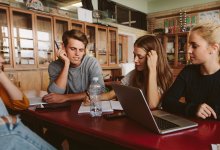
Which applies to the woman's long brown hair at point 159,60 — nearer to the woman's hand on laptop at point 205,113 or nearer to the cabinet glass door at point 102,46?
the woman's hand on laptop at point 205,113

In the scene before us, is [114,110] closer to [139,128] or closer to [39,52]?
[139,128]

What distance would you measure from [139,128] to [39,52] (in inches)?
109

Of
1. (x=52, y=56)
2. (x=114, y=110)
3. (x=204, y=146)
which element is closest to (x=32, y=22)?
(x=52, y=56)

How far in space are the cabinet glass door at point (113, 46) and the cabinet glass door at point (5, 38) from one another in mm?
2256

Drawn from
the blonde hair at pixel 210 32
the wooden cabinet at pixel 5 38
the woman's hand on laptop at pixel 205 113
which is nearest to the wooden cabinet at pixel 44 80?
the wooden cabinet at pixel 5 38

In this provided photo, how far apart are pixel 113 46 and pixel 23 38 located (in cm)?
217

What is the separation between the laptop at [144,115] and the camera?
79 cm

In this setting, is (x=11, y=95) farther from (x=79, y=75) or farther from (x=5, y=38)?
(x=5, y=38)

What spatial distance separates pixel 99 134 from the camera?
833 millimetres

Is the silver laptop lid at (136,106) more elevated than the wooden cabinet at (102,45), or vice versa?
the wooden cabinet at (102,45)

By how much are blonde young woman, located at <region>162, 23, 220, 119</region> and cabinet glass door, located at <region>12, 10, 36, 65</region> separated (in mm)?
2440

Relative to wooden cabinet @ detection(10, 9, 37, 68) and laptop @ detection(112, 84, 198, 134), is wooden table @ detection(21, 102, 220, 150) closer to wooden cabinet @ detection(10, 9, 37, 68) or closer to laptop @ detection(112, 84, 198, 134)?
laptop @ detection(112, 84, 198, 134)

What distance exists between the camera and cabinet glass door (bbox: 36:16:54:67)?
10.7ft

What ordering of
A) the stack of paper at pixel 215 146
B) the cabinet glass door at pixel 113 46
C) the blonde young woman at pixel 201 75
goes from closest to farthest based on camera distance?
the stack of paper at pixel 215 146 → the blonde young woman at pixel 201 75 → the cabinet glass door at pixel 113 46
